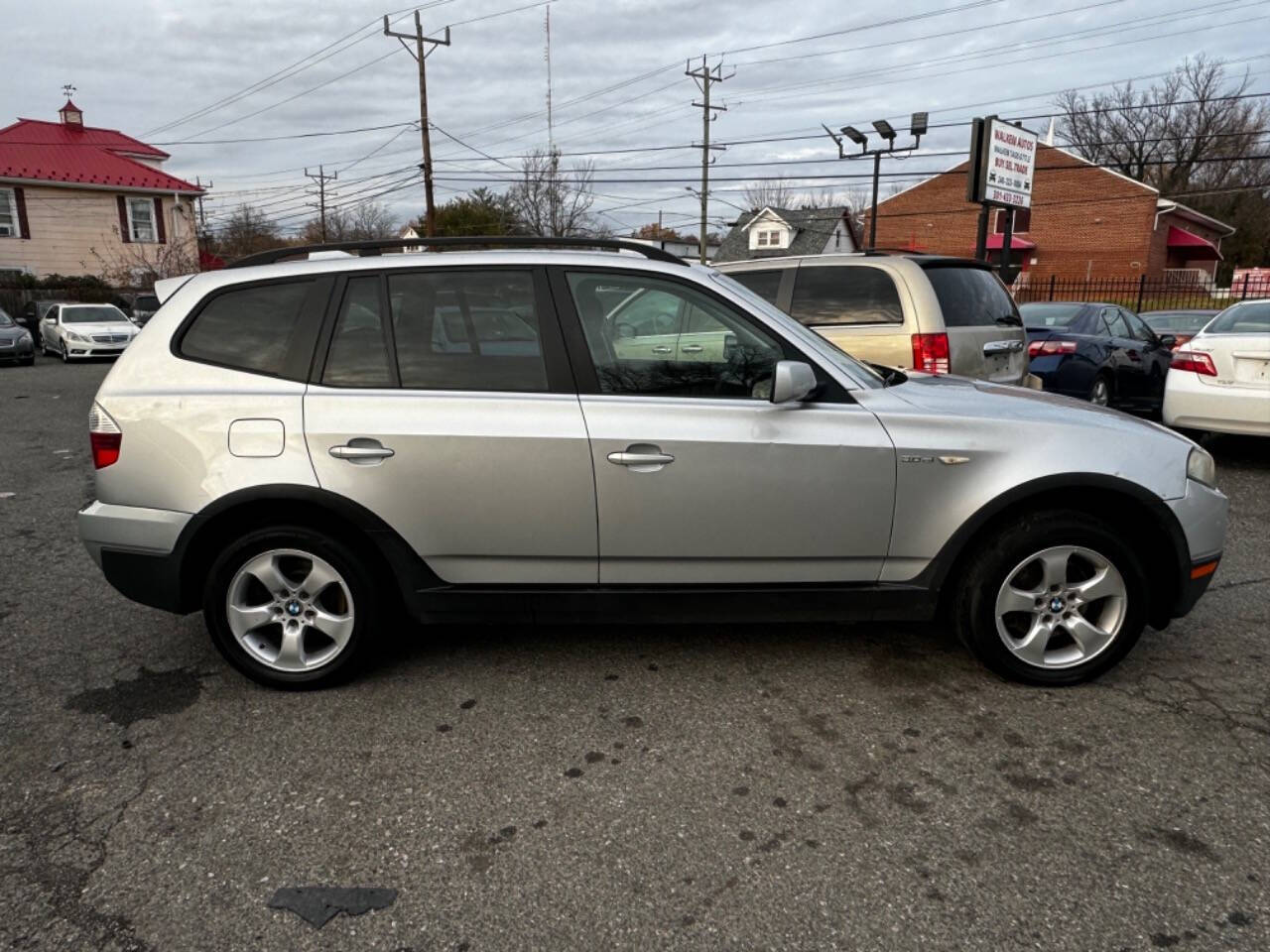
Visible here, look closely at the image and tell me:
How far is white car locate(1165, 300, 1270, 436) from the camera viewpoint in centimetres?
689

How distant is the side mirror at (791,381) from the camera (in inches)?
126

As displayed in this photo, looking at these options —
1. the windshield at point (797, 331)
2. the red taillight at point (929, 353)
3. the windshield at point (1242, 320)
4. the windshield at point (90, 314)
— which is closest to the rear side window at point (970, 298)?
the red taillight at point (929, 353)

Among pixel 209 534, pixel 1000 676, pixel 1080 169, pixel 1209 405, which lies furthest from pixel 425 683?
pixel 1080 169

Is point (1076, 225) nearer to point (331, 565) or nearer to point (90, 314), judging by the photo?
point (90, 314)

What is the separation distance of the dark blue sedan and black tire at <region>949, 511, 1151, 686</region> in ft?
20.3

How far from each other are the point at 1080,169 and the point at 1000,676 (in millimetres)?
47698

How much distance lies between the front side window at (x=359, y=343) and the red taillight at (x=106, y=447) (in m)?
0.86

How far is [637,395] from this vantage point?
334cm

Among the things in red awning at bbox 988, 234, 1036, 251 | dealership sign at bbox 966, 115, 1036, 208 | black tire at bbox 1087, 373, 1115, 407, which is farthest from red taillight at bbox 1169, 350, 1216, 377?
red awning at bbox 988, 234, 1036, 251

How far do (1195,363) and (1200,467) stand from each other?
464 cm

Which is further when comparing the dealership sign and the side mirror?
the dealership sign

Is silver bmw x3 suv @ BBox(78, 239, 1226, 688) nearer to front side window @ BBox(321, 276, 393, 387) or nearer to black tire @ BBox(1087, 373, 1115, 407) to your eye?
front side window @ BBox(321, 276, 393, 387)

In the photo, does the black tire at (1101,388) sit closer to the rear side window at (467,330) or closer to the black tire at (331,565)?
the rear side window at (467,330)

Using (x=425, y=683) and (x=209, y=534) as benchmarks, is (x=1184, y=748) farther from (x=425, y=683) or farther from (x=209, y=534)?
(x=209, y=534)
